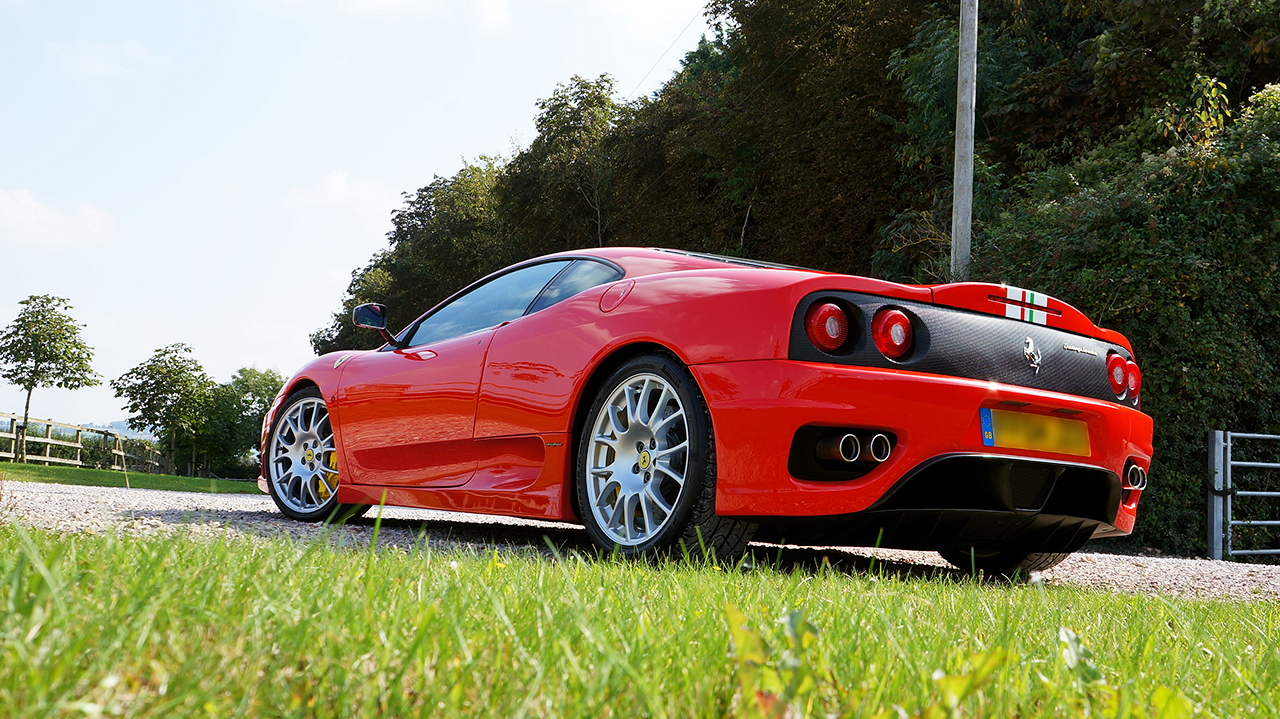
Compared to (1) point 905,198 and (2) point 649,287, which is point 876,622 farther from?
(1) point 905,198

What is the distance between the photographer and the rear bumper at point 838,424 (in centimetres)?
311

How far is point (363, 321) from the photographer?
5621 mm

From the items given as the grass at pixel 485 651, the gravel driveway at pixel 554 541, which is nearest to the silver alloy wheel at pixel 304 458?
the gravel driveway at pixel 554 541

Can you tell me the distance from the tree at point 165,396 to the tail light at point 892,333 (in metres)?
50.1

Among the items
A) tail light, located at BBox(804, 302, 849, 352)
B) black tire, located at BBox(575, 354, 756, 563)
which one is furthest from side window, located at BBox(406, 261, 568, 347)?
tail light, located at BBox(804, 302, 849, 352)

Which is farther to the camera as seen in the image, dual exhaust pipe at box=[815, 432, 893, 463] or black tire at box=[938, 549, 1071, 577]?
black tire at box=[938, 549, 1071, 577]

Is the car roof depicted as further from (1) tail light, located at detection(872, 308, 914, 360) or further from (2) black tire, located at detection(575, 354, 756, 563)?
(1) tail light, located at detection(872, 308, 914, 360)

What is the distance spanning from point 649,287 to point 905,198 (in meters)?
15.3

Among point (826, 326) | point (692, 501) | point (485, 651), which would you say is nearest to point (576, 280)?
point (692, 501)

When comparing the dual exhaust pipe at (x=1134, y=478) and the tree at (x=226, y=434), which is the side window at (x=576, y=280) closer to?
the dual exhaust pipe at (x=1134, y=478)

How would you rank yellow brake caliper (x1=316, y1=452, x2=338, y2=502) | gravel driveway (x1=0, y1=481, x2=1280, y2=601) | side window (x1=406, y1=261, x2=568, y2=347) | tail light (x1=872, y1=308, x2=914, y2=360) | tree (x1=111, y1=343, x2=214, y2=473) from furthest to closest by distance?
tree (x1=111, y1=343, x2=214, y2=473) < yellow brake caliper (x1=316, y1=452, x2=338, y2=502) < side window (x1=406, y1=261, x2=568, y2=347) < gravel driveway (x1=0, y1=481, x2=1280, y2=601) < tail light (x1=872, y1=308, x2=914, y2=360)

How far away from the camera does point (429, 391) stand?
4.73 metres

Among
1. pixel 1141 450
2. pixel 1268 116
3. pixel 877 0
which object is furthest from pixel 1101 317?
pixel 877 0

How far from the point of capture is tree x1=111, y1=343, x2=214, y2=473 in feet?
158
